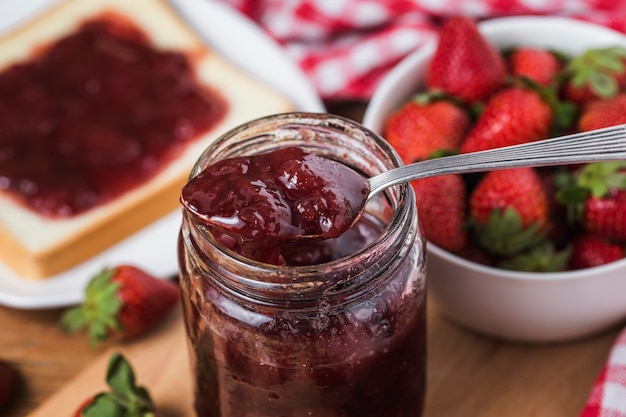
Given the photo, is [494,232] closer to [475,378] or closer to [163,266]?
[475,378]

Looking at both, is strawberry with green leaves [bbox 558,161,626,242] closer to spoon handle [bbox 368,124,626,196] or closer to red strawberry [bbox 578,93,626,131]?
red strawberry [bbox 578,93,626,131]

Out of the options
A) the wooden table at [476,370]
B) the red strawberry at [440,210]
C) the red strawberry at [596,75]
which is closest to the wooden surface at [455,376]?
the wooden table at [476,370]

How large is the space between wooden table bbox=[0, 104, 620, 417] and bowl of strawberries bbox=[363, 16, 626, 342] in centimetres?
4

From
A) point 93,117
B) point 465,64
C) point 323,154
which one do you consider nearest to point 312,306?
point 323,154

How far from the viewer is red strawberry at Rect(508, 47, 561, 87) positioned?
1809 millimetres

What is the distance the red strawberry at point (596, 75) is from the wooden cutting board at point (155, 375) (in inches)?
36.0

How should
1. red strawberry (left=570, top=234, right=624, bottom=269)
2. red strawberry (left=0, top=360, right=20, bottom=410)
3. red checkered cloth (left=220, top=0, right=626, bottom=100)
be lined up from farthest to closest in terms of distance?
red checkered cloth (left=220, top=0, right=626, bottom=100) < red strawberry (left=0, top=360, right=20, bottom=410) < red strawberry (left=570, top=234, right=624, bottom=269)

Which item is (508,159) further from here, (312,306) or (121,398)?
(121,398)

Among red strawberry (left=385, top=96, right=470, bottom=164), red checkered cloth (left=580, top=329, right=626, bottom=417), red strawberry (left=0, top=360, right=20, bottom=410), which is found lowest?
red strawberry (left=0, top=360, right=20, bottom=410)

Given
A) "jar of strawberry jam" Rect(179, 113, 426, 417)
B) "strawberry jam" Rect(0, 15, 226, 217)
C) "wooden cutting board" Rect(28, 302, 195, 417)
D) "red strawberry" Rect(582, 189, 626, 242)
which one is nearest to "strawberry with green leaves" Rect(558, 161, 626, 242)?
"red strawberry" Rect(582, 189, 626, 242)

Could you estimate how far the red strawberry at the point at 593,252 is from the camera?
160cm

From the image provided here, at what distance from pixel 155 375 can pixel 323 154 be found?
566mm

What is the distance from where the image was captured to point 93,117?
2197 millimetres

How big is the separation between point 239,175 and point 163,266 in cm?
77
